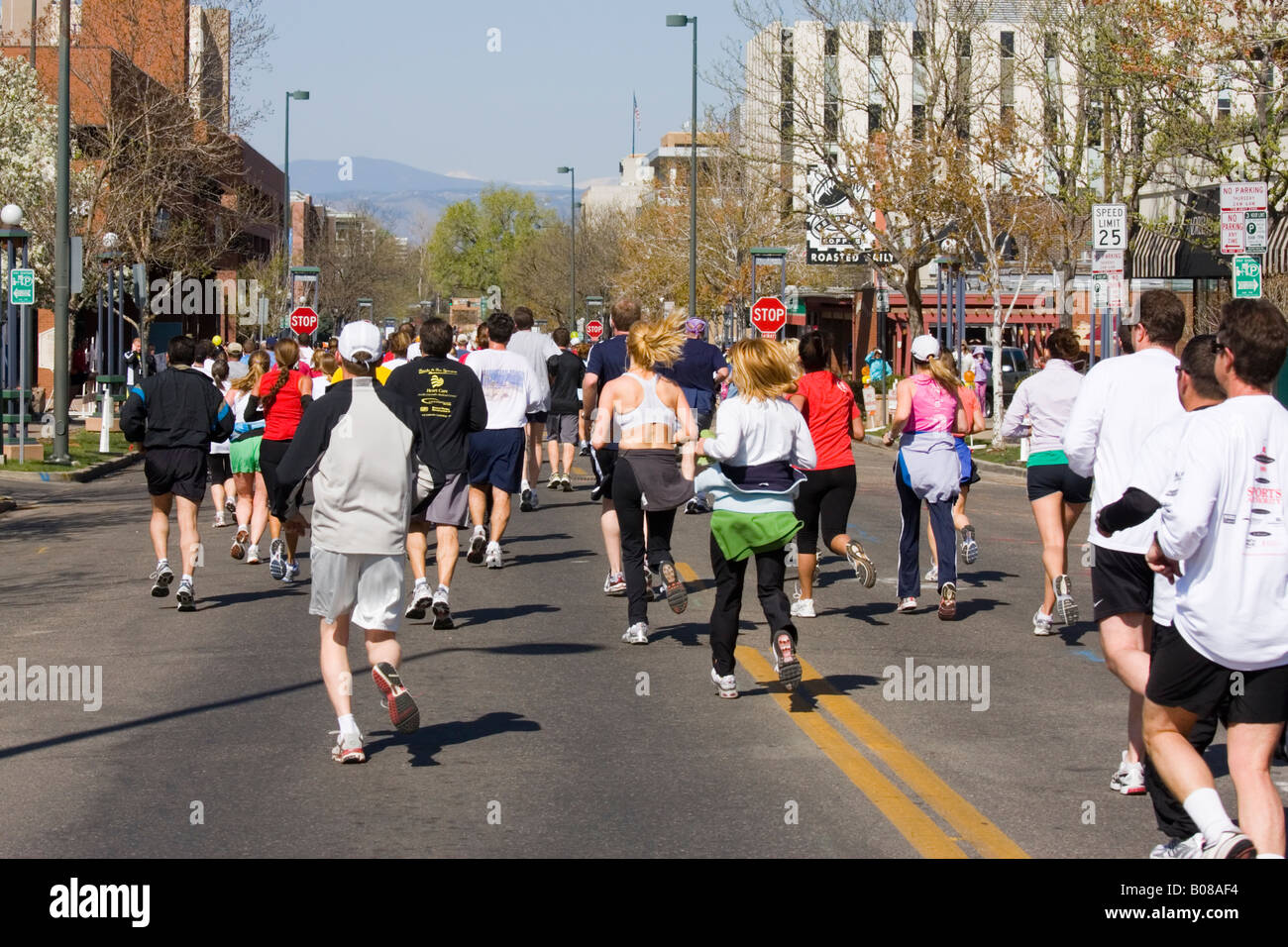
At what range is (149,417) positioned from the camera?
11789 mm

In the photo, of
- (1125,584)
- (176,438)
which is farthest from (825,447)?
(1125,584)

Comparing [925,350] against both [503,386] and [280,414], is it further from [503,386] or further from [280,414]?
[280,414]

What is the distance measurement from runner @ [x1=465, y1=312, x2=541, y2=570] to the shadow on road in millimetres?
5387

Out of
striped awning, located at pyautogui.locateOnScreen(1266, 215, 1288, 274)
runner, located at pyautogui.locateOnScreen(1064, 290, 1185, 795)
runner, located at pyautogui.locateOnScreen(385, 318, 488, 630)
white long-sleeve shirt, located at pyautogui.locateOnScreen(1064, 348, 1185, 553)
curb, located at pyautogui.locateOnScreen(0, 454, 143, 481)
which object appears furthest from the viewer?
striped awning, located at pyautogui.locateOnScreen(1266, 215, 1288, 274)

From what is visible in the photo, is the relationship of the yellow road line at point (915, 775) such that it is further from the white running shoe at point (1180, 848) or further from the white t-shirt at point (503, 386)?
the white t-shirt at point (503, 386)

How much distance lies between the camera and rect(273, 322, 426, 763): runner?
725cm

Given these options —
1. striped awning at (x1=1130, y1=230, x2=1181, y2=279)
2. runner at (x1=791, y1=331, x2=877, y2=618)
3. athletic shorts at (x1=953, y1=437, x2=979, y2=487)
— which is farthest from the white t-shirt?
striped awning at (x1=1130, y1=230, x2=1181, y2=279)

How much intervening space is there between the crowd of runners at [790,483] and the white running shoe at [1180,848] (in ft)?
0.04

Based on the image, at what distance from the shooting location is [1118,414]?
7.25m

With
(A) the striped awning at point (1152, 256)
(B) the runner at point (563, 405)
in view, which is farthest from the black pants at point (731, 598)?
(A) the striped awning at point (1152, 256)

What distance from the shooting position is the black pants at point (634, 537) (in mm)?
10062

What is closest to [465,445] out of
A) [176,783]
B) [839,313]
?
[176,783]

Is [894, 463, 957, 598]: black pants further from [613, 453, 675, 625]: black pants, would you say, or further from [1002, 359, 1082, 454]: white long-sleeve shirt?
[613, 453, 675, 625]: black pants
